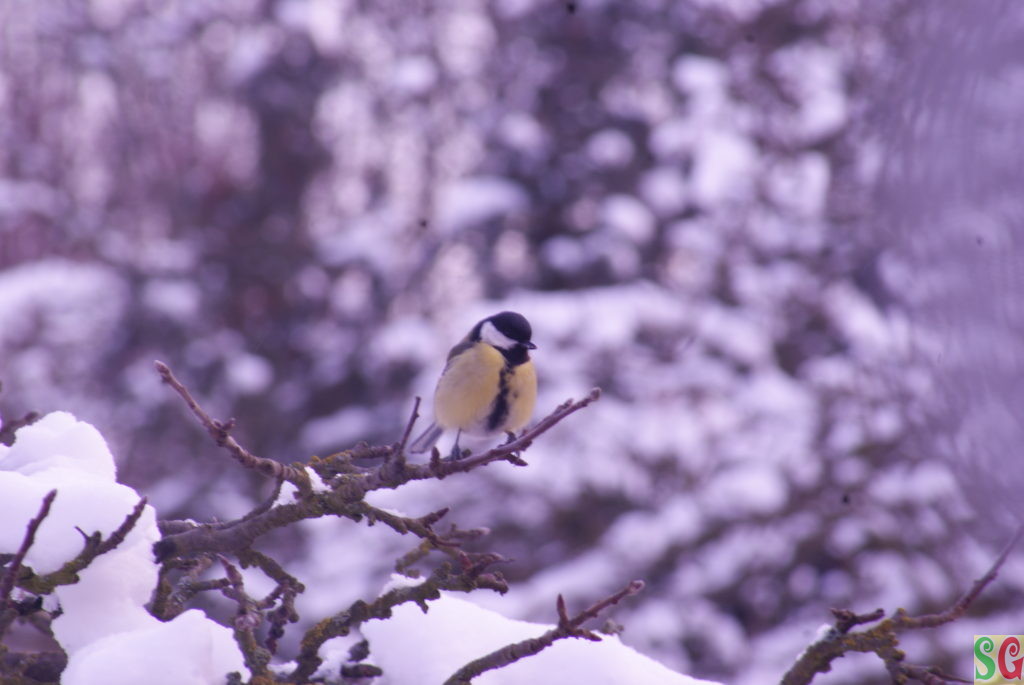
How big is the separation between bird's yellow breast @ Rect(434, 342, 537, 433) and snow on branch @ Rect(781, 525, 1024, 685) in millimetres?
1687

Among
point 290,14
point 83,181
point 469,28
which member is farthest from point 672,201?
point 83,181

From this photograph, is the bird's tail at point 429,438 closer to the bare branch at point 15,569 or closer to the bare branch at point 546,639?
the bare branch at point 546,639

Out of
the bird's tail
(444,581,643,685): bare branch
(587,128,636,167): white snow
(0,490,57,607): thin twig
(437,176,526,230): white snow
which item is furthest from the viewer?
(587,128,636,167): white snow

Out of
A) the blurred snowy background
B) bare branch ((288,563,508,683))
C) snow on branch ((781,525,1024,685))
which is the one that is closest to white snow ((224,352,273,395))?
the blurred snowy background

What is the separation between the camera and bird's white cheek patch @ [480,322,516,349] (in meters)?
3.31

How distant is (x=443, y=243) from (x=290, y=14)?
2.86 m

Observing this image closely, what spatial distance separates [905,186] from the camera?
6.25 ft

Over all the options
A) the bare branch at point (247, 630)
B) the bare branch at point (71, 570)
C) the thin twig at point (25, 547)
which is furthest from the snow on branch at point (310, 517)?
the thin twig at point (25, 547)

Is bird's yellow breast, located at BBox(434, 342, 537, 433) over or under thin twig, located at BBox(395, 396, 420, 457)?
over

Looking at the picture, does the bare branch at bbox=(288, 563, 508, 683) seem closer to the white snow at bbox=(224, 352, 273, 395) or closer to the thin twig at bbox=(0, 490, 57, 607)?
the thin twig at bbox=(0, 490, 57, 607)

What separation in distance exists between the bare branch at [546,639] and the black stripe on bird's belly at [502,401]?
1607 mm

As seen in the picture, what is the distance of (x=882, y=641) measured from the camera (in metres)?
1.61

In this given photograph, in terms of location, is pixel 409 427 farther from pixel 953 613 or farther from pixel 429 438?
pixel 429 438

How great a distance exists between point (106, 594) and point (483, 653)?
0.64 meters
